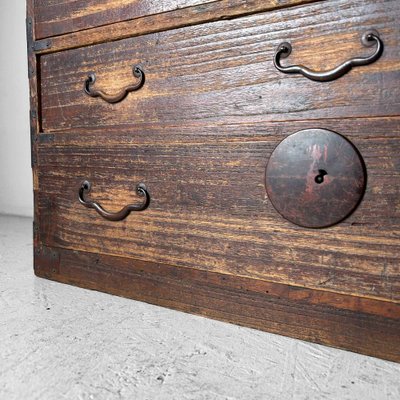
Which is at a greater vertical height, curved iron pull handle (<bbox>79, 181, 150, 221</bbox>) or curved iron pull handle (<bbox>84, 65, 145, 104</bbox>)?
curved iron pull handle (<bbox>84, 65, 145, 104</bbox>)

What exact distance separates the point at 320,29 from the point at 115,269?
74 cm

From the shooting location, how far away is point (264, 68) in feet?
2.77

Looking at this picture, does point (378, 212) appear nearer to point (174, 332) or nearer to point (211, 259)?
point (211, 259)

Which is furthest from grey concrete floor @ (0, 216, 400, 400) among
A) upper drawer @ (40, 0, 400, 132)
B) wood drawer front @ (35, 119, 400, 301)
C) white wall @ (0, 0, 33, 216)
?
white wall @ (0, 0, 33, 216)

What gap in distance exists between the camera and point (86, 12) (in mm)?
1073

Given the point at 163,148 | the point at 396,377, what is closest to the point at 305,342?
the point at 396,377

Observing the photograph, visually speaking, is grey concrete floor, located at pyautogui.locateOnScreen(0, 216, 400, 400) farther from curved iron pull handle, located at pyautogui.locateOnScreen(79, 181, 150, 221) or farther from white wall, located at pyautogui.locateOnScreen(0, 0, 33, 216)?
white wall, located at pyautogui.locateOnScreen(0, 0, 33, 216)

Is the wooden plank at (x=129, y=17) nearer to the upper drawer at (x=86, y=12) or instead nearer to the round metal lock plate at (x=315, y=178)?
the upper drawer at (x=86, y=12)

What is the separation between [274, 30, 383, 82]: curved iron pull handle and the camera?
0.73 metres

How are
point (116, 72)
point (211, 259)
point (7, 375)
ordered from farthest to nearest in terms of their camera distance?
point (116, 72) < point (211, 259) < point (7, 375)

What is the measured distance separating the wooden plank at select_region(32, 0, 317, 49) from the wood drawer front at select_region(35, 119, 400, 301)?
0.24 m

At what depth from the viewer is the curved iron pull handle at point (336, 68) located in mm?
730

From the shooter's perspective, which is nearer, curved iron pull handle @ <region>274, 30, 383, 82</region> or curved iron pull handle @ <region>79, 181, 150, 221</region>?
curved iron pull handle @ <region>274, 30, 383, 82</region>

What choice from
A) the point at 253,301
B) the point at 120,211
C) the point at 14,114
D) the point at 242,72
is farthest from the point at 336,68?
the point at 14,114
